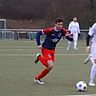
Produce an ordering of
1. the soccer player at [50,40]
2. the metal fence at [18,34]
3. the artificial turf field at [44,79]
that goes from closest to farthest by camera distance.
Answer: the artificial turf field at [44,79]
the soccer player at [50,40]
the metal fence at [18,34]

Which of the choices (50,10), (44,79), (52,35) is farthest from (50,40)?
(50,10)

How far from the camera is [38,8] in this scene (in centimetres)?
7850

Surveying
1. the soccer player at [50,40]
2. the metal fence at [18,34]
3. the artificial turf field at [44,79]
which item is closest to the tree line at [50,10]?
the metal fence at [18,34]

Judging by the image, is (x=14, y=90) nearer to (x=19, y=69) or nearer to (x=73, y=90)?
(x=73, y=90)

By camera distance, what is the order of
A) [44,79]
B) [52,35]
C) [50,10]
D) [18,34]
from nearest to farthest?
[52,35] → [44,79] → [18,34] → [50,10]

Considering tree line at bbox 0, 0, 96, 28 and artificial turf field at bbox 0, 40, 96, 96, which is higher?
tree line at bbox 0, 0, 96, 28

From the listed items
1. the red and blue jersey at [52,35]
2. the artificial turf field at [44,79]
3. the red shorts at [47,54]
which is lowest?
the artificial turf field at [44,79]

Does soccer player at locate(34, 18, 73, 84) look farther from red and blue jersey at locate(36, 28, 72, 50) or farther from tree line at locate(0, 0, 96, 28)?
tree line at locate(0, 0, 96, 28)

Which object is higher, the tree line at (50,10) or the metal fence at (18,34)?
the tree line at (50,10)

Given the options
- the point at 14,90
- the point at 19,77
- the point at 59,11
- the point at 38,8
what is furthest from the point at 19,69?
the point at 38,8

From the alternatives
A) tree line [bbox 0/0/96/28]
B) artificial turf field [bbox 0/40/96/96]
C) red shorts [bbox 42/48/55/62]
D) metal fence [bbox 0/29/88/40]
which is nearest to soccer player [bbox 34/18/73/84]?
red shorts [bbox 42/48/55/62]

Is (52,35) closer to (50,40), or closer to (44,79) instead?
(50,40)

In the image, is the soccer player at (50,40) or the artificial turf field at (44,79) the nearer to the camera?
the artificial turf field at (44,79)

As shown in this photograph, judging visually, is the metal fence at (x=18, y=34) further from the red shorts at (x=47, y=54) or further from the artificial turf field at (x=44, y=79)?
the red shorts at (x=47, y=54)
